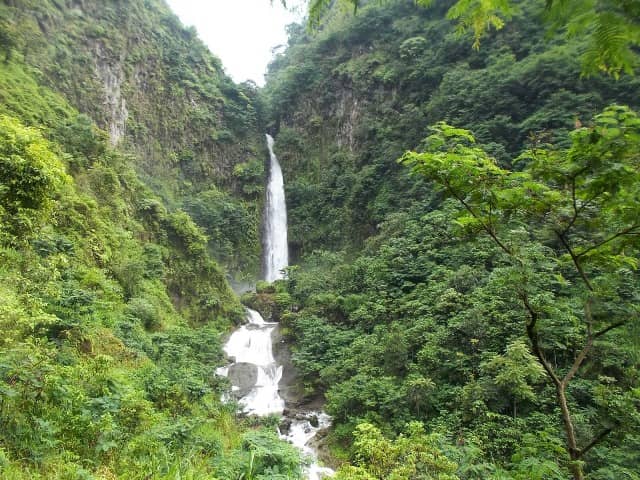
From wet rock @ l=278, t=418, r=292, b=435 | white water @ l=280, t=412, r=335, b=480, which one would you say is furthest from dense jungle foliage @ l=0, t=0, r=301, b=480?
white water @ l=280, t=412, r=335, b=480

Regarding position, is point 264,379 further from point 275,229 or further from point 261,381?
point 275,229

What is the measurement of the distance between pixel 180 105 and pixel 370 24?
14.8 metres

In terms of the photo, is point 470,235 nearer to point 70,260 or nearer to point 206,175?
point 70,260

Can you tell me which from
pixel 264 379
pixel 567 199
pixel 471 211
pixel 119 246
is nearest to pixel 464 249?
pixel 264 379

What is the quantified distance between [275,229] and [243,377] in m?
14.6

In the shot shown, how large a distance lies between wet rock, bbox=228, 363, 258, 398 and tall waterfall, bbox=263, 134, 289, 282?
1087 centimetres

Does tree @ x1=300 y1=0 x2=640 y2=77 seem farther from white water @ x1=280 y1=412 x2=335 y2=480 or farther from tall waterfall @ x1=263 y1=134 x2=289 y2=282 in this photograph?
tall waterfall @ x1=263 y1=134 x2=289 y2=282

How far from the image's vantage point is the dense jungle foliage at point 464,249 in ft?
11.1

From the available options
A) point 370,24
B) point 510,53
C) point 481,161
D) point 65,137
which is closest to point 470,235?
point 481,161

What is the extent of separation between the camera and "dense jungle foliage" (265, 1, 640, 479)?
337cm

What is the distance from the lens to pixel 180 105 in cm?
2648

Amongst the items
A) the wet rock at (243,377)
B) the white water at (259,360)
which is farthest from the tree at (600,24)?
the wet rock at (243,377)

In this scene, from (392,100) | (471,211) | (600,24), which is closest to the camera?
(600,24)

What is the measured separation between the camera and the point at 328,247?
2461cm
